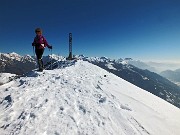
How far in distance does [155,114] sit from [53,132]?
19.4ft

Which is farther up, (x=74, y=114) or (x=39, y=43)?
(x=39, y=43)

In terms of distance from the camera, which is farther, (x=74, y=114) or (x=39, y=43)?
(x=39, y=43)

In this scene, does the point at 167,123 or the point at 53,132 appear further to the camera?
the point at 167,123

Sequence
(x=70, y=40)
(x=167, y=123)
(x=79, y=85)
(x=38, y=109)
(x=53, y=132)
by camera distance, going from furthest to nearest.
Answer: (x=70, y=40) → (x=79, y=85) → (x=167, y=123) → (x=38, y=109) → (x=53, y=132)

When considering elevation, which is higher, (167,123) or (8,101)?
(8,101)

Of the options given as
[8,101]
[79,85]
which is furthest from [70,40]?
[8,101]

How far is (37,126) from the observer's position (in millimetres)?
7504

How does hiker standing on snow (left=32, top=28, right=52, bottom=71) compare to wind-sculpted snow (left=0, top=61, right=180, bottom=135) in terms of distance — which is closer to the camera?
wind-sculpted snow (left=0, top=61, right=180, bottom=135)

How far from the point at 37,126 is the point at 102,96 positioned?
508cm

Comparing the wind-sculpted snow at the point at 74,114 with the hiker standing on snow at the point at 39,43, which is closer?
the wind-sculpted snow at the point at 74,114

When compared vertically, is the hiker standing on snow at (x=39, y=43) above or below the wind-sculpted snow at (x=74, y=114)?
above

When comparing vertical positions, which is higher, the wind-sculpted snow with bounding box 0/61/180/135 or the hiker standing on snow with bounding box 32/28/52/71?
the hiker standing on snow with bounding box 32/28/52/71

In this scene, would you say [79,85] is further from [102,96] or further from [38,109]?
[38,109]

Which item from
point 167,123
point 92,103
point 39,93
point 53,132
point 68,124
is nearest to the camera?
point 53,132
